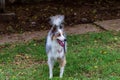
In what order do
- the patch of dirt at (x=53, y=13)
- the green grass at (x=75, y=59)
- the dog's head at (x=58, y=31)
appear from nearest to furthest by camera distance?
the dog's head at (x=58, y=31) < the green grass at (x=75, y=59) < the patch of dirt at (x=53, y=13)

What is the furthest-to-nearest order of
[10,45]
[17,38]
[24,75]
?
[17,38]
[10,45]
[24,75]

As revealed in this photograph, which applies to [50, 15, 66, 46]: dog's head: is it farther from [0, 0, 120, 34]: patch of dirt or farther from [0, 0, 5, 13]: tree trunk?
[0, 0, 5, 13]: tree trunk

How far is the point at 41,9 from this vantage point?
1122 centimetres

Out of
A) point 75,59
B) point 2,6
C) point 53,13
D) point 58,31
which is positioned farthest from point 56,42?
point 53,13

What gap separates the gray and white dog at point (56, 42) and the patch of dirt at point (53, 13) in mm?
3488

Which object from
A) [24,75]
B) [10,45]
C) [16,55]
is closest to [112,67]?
[24,75]

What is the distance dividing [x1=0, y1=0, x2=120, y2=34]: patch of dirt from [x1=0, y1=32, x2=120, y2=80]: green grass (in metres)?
1.36

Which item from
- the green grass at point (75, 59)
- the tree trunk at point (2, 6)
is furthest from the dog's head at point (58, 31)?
the tree trunk at point (2, 6)

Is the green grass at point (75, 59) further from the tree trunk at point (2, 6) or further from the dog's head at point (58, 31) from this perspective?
the tree trunk at point (2, 6)

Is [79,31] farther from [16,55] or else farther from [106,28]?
[16,55]

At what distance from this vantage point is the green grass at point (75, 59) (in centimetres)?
652

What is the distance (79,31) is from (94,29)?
397 millimetres

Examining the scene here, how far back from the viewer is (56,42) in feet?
19.7

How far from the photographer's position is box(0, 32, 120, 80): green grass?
652 centimetres
